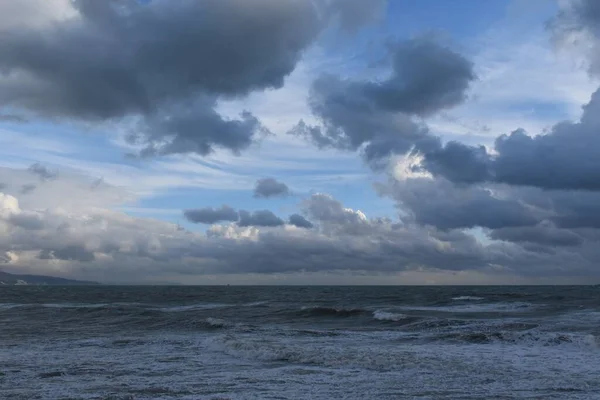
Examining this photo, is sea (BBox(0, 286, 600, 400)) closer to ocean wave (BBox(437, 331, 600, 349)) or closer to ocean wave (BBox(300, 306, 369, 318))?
ocean wave (BBox(437, 331, 600, 349))

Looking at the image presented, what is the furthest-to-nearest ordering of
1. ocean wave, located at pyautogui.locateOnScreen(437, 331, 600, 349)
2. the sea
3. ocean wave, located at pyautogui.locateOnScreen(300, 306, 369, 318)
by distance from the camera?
ocean wave, located at pyautogui.locateOnScreen(300, 306, 369, 318), ocean wave, located at pyautogui.locateOnScreen(437, 331, 600, 349), the sea

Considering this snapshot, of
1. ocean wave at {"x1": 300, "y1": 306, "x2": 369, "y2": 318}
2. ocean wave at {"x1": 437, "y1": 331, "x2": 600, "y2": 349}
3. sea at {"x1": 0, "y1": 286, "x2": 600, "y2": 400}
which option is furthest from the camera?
ocean wave at {"x1": 300, "y1": 306, "x2": 369, "y2": 318}

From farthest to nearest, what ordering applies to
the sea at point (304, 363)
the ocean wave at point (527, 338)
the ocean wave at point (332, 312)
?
the ocean wave at point (332, 312) < the ocean wave at point (527, 338) < the sea at point (304, 363)

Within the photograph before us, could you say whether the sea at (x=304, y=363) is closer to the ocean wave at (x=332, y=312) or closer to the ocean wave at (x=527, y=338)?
the ocean wave at (x=527, y=338)

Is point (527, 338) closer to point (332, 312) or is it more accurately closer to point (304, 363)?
point (304, 363)

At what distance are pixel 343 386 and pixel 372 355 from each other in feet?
19.2

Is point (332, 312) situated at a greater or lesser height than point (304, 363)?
lesser

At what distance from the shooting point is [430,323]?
34.0 meters

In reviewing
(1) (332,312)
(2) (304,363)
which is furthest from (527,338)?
(1) (332,312)

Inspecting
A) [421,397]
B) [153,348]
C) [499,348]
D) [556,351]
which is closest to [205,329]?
[153,348]

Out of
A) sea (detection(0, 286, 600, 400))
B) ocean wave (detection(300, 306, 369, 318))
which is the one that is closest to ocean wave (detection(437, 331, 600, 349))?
sea (detection(0, 286, 600, 400))

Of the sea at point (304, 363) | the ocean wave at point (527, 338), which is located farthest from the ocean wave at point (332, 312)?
the ocean wave at point (527, 338)

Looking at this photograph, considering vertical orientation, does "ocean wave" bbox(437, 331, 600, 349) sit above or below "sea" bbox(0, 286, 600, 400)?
above

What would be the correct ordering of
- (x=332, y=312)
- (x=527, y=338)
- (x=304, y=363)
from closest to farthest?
(x=304, y=363) < (x=527, y=338) < (x=332, y=312)
